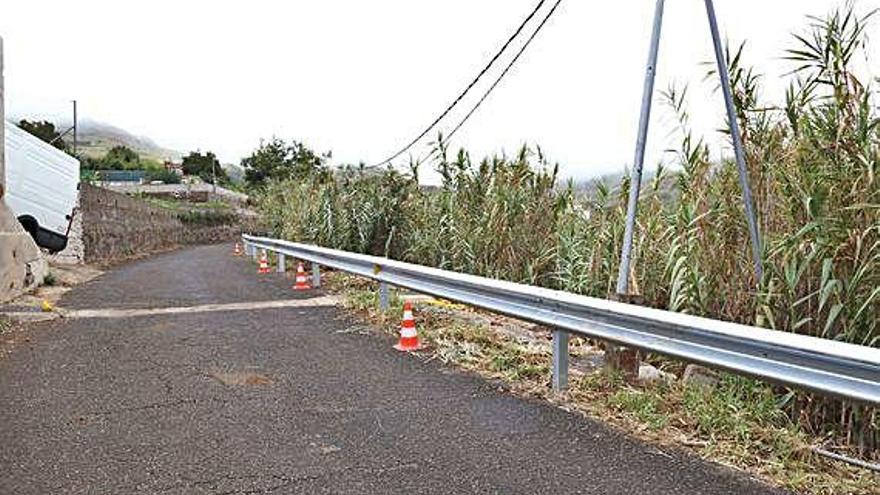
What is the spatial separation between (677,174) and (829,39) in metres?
1.96

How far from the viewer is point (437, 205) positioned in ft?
41.4

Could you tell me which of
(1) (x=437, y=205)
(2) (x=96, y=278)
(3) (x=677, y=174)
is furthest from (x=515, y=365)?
(2) (x=96, y=278)

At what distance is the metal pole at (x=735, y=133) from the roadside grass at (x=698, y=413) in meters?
1.11

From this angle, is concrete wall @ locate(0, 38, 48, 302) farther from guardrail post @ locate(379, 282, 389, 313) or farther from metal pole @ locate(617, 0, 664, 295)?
metal pole @ locate(617, 0, 664, 295)

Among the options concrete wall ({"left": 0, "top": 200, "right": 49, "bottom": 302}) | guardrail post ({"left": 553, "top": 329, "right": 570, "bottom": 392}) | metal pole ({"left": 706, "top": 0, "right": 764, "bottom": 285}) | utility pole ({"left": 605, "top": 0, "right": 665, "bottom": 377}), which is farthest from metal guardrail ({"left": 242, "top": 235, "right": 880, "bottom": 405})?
concrete wall ({"left": 0, "top": 200, "right": 49, "bottom": 302})

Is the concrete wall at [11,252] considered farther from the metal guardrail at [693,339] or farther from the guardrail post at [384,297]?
the metal guardrail at [693,339]

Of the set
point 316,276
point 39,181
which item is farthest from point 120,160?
point 316,276

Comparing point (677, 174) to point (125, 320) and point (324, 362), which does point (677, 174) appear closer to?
point (324, 362)

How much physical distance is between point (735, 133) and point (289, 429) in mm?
4020

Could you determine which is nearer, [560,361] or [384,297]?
[560,361]

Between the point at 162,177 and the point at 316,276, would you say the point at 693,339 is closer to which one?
the point at 316,276

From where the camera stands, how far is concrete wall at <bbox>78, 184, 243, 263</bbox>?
20.9 m

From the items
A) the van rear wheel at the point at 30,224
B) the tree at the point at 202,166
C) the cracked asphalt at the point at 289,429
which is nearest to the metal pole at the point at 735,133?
the cracked asphalt at the point at 289,429

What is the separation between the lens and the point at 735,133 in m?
5.87
